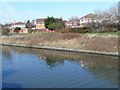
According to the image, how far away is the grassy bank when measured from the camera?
82.3 ft

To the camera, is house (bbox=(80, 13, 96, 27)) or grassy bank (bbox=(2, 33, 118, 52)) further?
house (bbox=(80, 13, 96, 27))

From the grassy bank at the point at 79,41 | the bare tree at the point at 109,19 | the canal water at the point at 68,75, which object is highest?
the bare tree at the point at 109,19

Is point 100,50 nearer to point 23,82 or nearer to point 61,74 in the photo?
point 61,74

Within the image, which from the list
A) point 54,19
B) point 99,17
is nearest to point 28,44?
point 99,17

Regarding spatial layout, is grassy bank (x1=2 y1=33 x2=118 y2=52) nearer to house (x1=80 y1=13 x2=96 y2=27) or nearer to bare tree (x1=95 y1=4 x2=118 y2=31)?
bare tree (x1=95 y1=4 x2=118 y2=31)

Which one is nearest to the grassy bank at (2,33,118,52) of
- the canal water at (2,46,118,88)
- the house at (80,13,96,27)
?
the canal water at (2,46,118,88)

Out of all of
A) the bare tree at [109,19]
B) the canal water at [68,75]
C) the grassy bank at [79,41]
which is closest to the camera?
the canal water at [68,75]

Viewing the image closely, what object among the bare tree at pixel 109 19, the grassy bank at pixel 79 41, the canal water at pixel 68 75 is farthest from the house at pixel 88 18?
the canal water at pixel 68 75

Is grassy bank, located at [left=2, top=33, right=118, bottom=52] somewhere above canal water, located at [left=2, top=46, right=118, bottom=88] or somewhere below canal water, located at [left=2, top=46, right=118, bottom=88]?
above

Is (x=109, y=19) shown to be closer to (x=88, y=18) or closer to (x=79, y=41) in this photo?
(x=79, y=41)

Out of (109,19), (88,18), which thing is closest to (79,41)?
(109,19)

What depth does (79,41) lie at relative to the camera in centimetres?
2930

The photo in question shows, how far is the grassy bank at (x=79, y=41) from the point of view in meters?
25.1

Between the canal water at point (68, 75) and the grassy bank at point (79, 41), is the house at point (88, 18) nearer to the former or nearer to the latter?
the grassy bank at point (79, 41)
